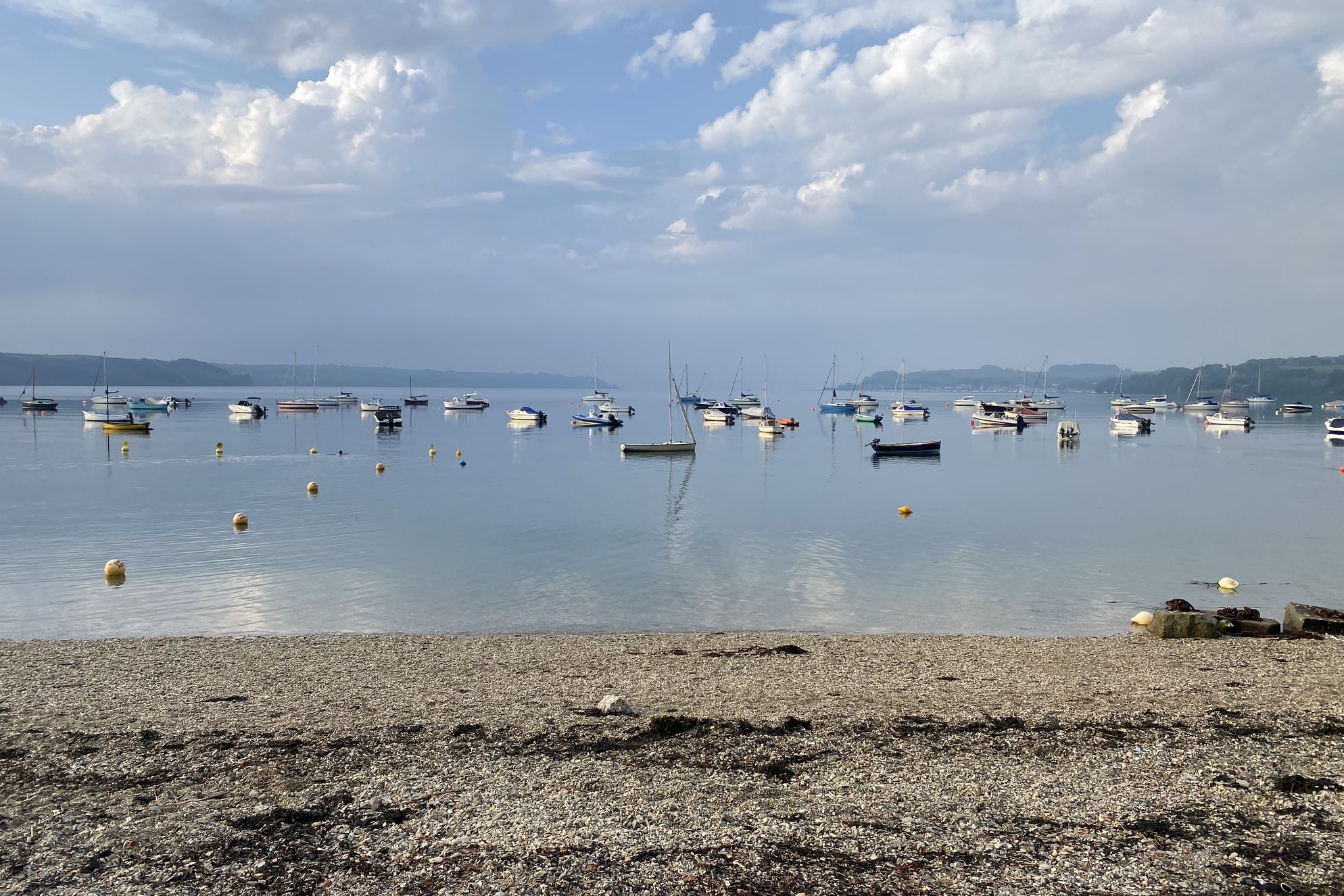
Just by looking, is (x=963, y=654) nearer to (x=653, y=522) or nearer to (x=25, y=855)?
(x=25, y=855)

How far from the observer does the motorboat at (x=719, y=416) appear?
110562 millimetres

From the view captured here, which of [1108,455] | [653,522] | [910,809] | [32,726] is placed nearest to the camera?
[910,809]

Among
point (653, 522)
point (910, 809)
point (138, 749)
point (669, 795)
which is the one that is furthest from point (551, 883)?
point (653, 522)

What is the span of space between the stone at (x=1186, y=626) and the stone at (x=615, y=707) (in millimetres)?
10057

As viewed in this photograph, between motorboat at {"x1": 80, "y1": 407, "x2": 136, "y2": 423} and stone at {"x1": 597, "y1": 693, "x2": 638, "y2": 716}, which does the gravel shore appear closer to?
stone at {"x1": 597, "y1": 693, "x2": 638, "y2": 716}

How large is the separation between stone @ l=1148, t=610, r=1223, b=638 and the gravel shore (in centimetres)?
233

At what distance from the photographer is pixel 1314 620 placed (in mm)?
14797

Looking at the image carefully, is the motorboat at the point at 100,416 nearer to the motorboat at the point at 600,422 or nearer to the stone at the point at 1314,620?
the motorboat at the point at 600,422

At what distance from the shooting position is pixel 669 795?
755 centimetres

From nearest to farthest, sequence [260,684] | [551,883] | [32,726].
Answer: [551,883], [32,726], [260,684]

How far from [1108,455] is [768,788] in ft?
230

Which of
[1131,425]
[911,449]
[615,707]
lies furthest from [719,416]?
[615,707]

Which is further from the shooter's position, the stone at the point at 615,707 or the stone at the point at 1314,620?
the stone at the point at 1314,620

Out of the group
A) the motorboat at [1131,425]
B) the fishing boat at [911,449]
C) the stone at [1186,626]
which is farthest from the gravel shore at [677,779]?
the motorboat at [1131,425]
